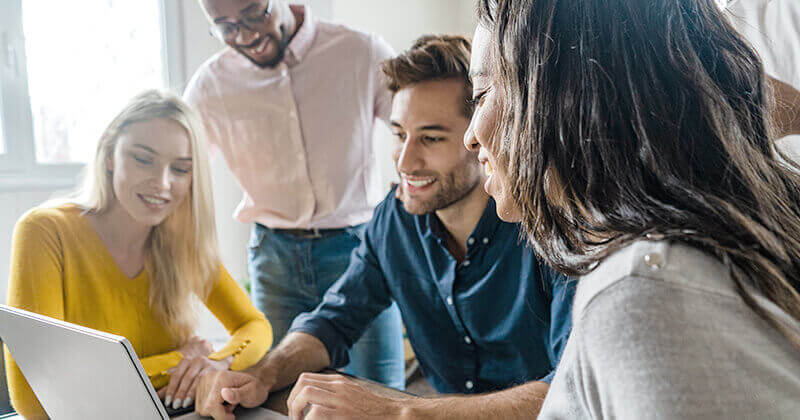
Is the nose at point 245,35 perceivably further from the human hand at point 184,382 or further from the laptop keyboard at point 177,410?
the laptop keyboard at point 177,410

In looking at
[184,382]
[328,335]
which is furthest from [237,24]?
[184,382]

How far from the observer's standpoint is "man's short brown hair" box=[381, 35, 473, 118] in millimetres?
1423

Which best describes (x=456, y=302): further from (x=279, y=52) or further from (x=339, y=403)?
(x=279, y=52)

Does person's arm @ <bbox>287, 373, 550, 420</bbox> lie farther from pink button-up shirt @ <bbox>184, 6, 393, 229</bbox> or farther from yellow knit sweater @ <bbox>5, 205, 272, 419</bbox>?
pink button-up shirt @ <bbox>184, 6, 393, 229</bbox>

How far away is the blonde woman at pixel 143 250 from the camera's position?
1.33 meters

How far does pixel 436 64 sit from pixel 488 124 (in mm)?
775

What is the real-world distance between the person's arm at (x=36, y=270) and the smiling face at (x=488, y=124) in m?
1.00

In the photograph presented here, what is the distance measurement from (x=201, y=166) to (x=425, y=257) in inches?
26.1

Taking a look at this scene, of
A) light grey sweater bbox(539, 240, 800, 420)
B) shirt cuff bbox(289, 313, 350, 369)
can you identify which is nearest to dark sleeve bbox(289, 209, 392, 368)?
shirt cuff bbox(289, 313, 350, 369)

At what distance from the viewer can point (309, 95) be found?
1939mm

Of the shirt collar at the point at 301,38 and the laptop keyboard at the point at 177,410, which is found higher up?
the shirt collar at the point at 301,38

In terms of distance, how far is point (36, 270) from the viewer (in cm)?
129

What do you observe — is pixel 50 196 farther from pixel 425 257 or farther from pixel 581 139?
pixel 581 139

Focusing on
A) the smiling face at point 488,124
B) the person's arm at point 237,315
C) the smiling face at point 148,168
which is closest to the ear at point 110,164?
the smiling face at point 148,168
